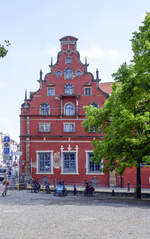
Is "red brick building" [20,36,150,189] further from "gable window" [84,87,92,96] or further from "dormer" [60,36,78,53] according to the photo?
"dormer" [60,36,78,53]

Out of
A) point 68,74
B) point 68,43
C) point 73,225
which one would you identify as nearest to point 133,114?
point 73,225

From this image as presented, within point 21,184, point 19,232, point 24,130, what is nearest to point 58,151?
point 24,130

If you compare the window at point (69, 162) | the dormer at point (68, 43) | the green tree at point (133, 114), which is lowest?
the window at point (69, 162)

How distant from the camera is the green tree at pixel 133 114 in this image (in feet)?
57.2

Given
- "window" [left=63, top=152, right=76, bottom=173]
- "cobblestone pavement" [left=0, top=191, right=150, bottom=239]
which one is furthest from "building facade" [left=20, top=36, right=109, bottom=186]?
"cobblestone pavement" [left=0, top=191, right=150, bottom=239]

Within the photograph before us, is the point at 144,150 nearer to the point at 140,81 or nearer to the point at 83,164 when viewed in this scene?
the point at 140,81

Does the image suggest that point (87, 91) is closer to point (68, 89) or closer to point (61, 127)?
point (68, 89)

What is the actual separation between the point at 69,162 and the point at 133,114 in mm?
15340

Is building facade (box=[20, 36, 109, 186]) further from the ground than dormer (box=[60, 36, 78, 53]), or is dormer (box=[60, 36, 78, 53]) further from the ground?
dormer (box=[60, 36, 78, 53])

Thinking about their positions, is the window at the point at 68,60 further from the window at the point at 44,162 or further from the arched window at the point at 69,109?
the window at the point at 44,162

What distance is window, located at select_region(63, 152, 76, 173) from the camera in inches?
1271

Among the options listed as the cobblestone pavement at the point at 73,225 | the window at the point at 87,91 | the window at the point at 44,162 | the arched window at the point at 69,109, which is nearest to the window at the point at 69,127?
the arched window at the point at 69,109

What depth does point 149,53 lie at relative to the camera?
18.3m

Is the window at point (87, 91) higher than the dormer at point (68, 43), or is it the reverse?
the dormer at point (68, 43)
